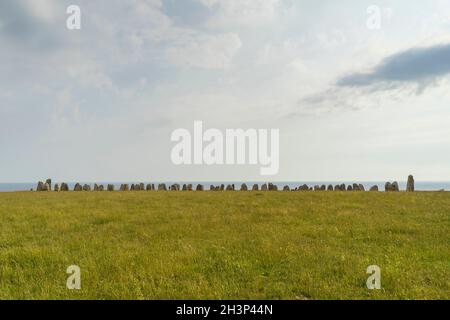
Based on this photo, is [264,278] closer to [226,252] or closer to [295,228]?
[226,252]

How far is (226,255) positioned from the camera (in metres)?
10.8

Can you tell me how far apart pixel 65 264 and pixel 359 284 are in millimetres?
9058

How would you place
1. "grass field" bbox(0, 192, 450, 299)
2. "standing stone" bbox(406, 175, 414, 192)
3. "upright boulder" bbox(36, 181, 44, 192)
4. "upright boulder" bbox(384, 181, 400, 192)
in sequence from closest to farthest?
"grass field" bbox(0, 192, 450, 299)
"standing stone" bbox(406, 175, 414, 192)
"upright boulder" bbox(384, 181, 400, 192)
"upright boulder" bbox(36, 181, 44, 192)

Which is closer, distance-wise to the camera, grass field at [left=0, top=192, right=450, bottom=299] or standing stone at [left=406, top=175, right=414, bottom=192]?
grass field at [left=0, top=192, right=450, bottom=299]

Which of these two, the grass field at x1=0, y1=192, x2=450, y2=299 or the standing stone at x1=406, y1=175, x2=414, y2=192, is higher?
the standing stone at x1=406, y1=175, x2=414, y2=192

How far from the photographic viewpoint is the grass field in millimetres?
8273

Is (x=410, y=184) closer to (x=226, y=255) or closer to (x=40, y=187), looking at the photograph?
(x=226, y=255)

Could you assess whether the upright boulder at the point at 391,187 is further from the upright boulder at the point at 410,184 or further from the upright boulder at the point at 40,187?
the upright boulder at the point at 40,187

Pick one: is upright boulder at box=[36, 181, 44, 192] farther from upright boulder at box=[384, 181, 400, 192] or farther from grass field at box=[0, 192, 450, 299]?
upright boulder at box=[384, 181, 400, 192]

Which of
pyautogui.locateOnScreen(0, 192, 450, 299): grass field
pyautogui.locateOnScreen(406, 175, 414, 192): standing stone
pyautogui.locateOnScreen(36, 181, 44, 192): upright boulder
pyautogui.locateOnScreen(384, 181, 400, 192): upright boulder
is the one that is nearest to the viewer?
pyautogui.locateOnScreen(0, 192, 450, 299): grass field

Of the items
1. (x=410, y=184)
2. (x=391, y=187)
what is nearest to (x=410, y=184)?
(x=410, y=184)

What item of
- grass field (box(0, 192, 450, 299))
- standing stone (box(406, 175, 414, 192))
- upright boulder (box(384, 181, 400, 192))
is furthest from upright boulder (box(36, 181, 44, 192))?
standing stone (box(406, 175, 414, 192))

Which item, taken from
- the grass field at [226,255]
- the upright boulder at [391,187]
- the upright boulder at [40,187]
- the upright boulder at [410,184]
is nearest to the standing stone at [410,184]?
the upright boulder at [410,184]
